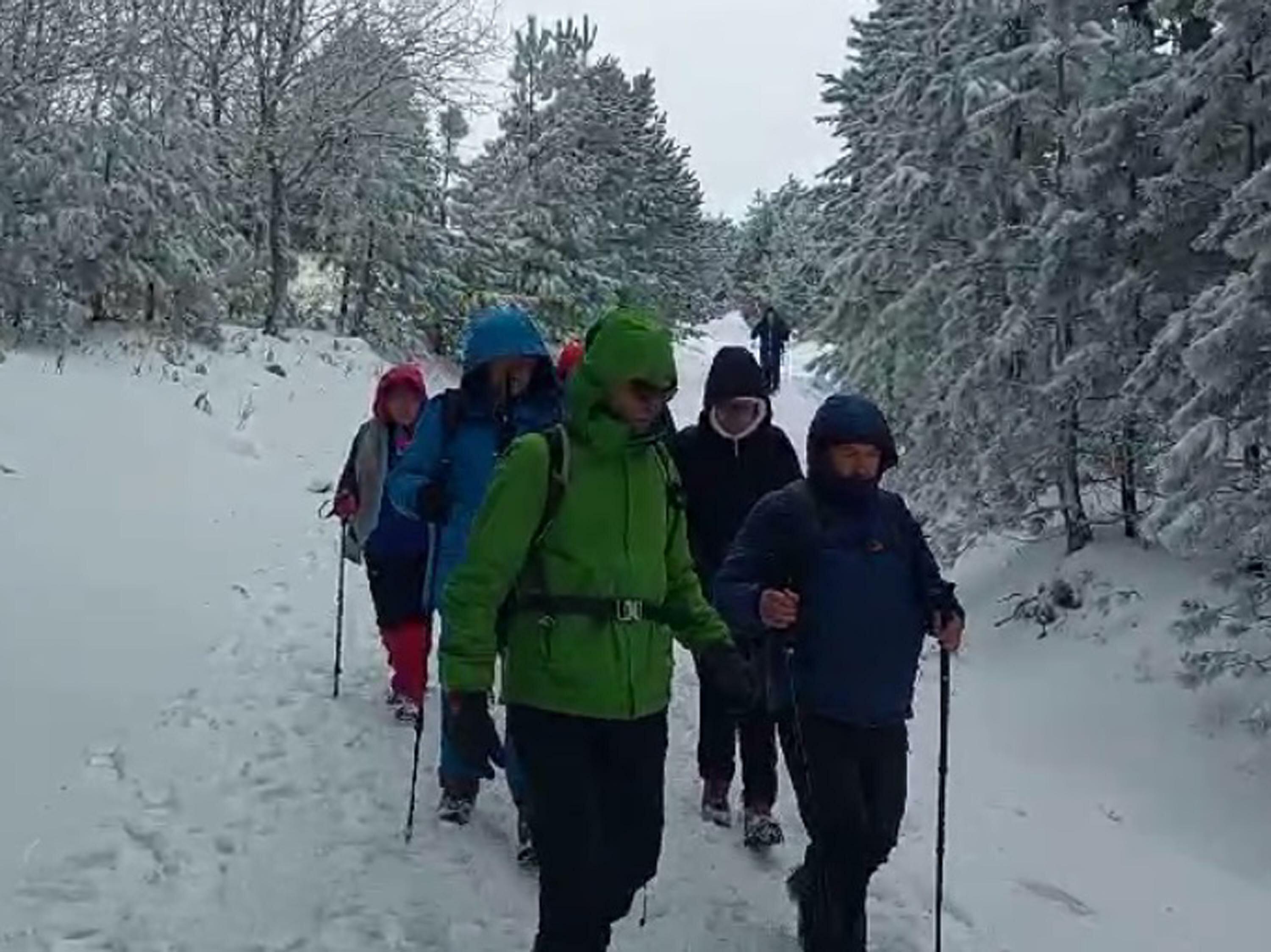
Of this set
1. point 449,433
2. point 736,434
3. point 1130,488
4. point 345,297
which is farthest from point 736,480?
point 345,297

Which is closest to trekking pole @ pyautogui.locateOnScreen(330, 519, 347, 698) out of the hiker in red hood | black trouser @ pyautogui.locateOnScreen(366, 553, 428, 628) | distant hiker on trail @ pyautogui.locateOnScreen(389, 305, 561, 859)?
black trouser @ pyautogui.locateOnScreen(366, 553, 428, 628)

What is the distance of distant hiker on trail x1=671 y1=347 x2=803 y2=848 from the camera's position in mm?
6172

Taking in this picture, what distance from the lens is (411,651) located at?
7.36 meters

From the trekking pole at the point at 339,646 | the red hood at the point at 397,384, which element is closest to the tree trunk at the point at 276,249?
the trekking pole at the point at 339,646

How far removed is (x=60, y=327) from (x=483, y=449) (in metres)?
14.5

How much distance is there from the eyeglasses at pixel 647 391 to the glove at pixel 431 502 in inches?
68.3

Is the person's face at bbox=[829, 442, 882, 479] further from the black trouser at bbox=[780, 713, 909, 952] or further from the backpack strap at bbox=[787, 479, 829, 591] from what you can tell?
the black trouser at bbox=[780, 713, 909, 952]

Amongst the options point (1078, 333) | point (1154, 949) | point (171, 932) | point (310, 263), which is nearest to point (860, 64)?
point (310, 263)

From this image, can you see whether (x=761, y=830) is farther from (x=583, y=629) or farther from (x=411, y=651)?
(x=583, y=629)

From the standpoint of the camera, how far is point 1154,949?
6602mm

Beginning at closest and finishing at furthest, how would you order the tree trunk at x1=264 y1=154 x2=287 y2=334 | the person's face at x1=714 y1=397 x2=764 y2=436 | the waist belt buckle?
the waist belt buckle
the person's face at x1=714 y1=397 x2=764 y2=436
the tree trunk at x1=264 y1=154 x2=287 y2=334

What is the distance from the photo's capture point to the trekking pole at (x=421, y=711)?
232 inches

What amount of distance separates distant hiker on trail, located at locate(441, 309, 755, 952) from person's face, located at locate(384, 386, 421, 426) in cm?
337

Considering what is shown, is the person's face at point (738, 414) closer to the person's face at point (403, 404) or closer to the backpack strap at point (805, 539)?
the backpack strap at point (805, 539)
